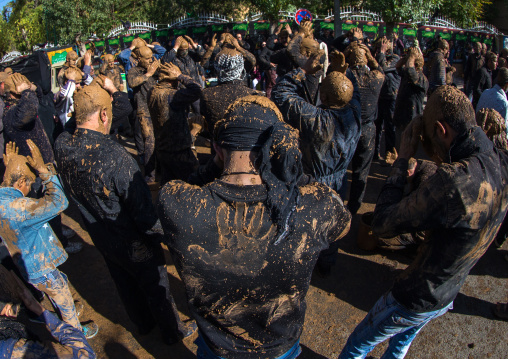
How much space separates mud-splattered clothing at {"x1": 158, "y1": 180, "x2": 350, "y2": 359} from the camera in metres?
1.37

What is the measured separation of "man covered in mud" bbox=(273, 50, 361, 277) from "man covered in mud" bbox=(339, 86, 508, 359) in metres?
0.89

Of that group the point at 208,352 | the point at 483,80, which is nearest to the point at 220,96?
the point at 208,352

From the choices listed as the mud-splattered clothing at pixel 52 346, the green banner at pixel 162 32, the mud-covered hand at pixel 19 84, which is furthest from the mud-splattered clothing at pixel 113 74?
the green banner at pixel 162 32

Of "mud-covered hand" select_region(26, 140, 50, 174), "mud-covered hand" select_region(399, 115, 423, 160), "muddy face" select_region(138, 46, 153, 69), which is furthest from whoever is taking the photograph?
"muddy face" select_region(138, 46, 153, 69)

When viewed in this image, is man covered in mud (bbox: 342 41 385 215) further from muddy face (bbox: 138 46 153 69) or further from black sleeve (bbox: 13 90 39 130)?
black sleeve (bbox: 13 90 39 130)

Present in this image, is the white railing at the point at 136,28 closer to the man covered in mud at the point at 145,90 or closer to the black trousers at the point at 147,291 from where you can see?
the man covered in mud at the point at 145,90

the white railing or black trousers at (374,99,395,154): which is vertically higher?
the white railing

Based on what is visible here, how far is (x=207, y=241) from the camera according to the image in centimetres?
138

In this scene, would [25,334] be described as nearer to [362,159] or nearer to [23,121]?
[23,121]

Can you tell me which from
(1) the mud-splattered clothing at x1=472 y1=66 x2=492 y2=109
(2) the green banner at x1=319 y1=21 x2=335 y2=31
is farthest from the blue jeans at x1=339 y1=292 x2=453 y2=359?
(2) the green banner at x1=319 y1=21 x2=335 y2=31

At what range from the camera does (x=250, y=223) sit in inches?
53.9

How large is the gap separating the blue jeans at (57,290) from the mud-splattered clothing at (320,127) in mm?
2313

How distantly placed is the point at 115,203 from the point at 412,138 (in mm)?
2007

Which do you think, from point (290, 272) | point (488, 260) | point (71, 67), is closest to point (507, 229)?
point (488, 260)
